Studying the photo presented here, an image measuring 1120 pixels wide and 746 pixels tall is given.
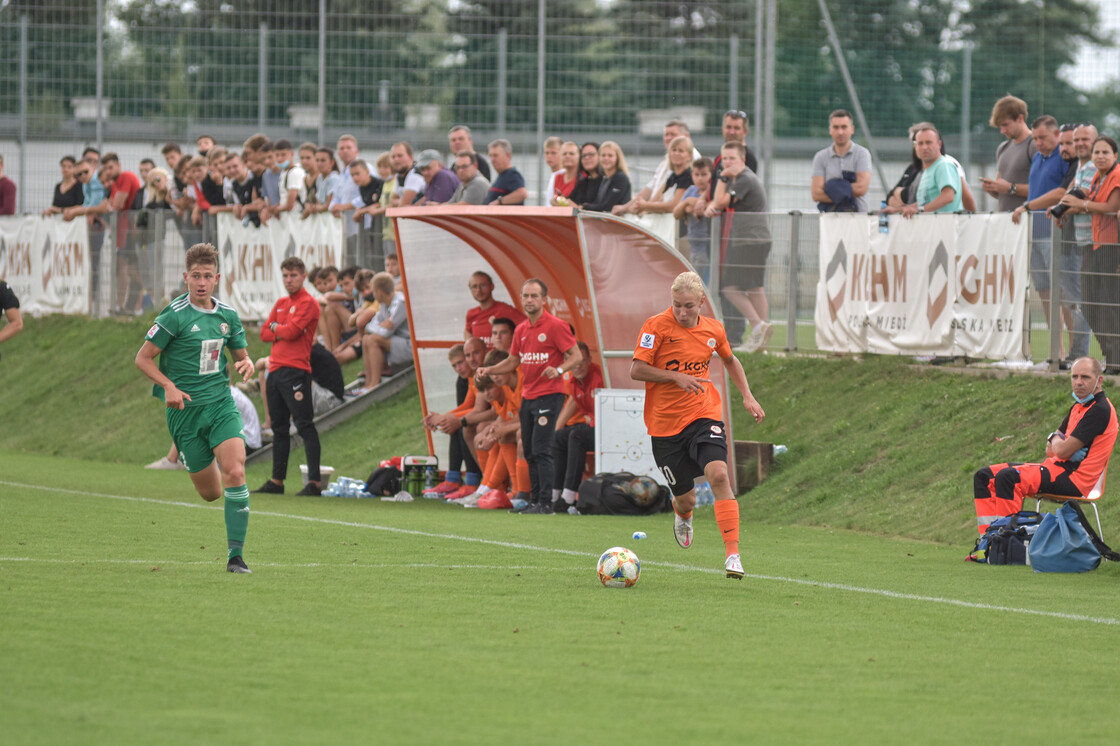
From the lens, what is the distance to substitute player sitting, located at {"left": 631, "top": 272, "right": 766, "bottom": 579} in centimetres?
1100

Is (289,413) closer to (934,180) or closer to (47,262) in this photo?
(934,180)

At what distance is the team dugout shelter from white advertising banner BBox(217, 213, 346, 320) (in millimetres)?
4210

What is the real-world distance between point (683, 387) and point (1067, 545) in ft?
10.5

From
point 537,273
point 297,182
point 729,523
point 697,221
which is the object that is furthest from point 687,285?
point 297,182

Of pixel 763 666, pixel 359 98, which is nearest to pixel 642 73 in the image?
pixel 359 98

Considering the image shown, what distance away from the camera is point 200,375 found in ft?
35.0

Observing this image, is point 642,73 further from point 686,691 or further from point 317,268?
point 686,691

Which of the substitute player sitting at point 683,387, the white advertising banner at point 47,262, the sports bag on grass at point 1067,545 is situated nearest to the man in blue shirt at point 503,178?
the substitute player sitting at point 683,387

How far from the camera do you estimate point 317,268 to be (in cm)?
2250

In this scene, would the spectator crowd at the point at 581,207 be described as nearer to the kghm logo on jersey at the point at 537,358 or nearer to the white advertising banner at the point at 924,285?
the kghm logo on jersey at the point at 537,358

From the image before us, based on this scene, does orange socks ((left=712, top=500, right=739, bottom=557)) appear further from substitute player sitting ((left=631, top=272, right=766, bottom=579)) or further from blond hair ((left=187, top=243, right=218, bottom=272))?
blond hair ((left=187, top=243, right=218, bottom=272))

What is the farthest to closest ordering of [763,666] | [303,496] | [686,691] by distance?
[303,496], [763,666], [686,691]

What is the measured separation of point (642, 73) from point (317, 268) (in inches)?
259

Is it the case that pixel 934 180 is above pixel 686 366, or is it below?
above
